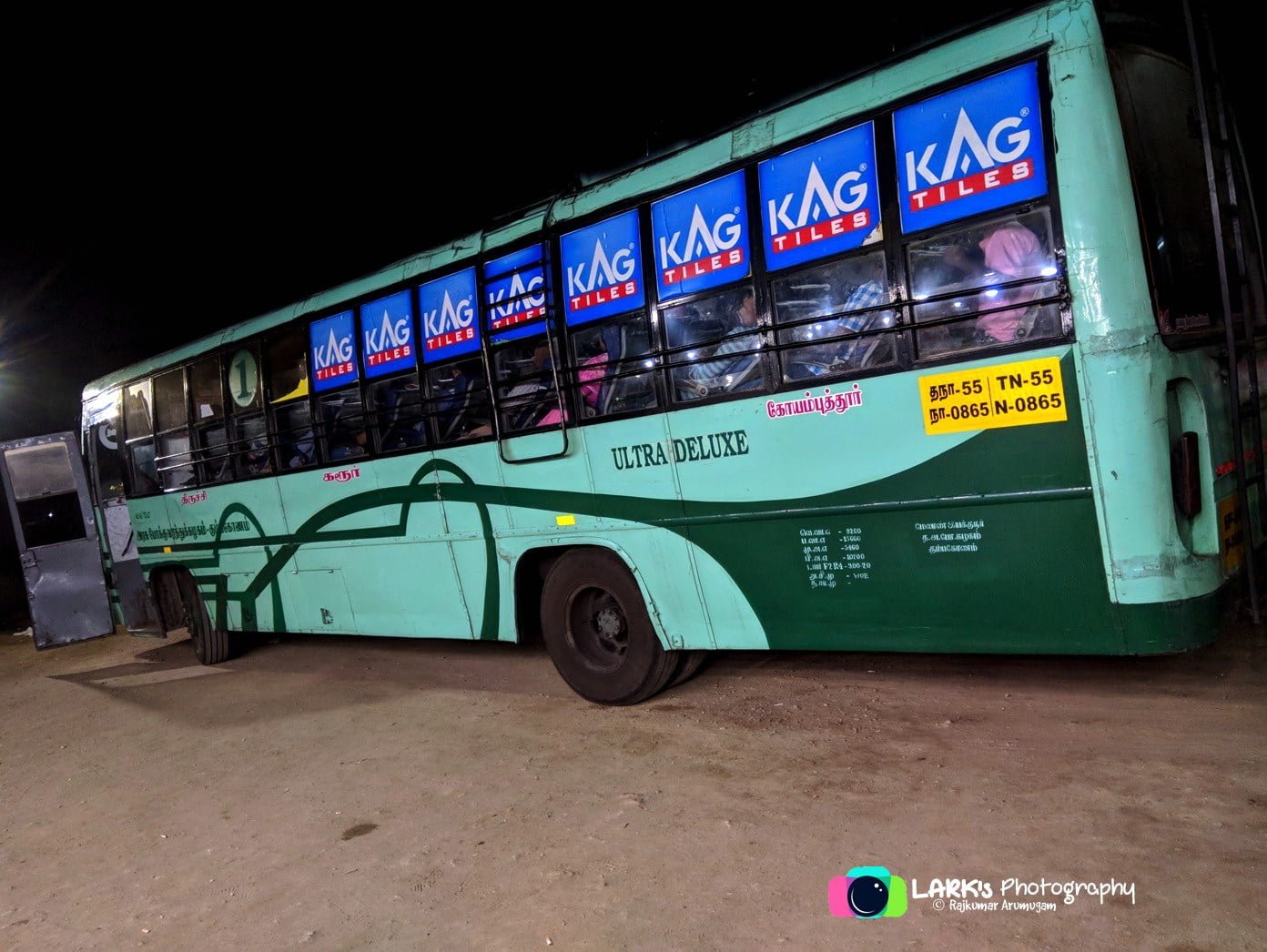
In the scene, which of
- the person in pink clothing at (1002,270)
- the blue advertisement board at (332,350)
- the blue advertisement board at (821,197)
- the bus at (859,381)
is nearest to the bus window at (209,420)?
the blue advertisement board at (332,350)

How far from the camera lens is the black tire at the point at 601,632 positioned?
5.16 m

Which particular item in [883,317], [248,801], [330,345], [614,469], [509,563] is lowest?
[248,801]

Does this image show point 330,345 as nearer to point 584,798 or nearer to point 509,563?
point 509,563

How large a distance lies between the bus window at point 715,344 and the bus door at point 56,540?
886 centimetres

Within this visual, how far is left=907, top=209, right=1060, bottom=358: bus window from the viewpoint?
11.4 feet

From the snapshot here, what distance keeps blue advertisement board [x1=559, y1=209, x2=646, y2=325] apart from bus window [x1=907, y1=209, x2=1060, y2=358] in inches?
64.5

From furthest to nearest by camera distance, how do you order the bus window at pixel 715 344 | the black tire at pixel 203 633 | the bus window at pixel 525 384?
1. the black tire at pixel 203 633
2. the bus window at pixel 525 384
3. the bus window at pixel 715 344

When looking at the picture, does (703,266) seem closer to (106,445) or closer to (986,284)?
(986,284)

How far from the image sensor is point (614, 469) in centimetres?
502

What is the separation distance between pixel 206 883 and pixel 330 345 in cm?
413

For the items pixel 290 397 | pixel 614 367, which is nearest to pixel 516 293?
pixel 614 367

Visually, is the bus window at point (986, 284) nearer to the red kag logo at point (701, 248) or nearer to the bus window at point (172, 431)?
the red kag logo at point (701, 248)

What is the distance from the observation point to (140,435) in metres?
9.06

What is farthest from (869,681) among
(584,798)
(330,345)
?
(330,345)
